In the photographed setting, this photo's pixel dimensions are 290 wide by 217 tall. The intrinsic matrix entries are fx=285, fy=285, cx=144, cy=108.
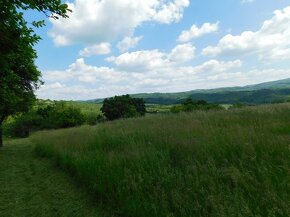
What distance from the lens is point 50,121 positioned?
6366cm

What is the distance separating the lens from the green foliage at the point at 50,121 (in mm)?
62656

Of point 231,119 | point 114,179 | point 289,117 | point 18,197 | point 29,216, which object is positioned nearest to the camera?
point 29,216

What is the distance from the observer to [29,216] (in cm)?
591

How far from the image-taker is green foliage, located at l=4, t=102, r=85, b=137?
62.7 meters

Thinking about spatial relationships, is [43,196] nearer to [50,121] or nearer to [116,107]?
[50,121]

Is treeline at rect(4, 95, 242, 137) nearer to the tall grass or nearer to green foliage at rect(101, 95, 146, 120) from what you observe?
green foliage at rect(101, 95, 146, 120)

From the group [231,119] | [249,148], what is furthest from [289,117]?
[249,148]

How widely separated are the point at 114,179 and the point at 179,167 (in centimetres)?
146

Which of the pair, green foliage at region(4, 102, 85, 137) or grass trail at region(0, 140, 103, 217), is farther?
green foliage at region(4, 102, 85, 137)

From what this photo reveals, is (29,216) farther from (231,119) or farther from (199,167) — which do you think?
(231,119)

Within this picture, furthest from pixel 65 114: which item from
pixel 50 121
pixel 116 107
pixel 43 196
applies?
pixel 43 196

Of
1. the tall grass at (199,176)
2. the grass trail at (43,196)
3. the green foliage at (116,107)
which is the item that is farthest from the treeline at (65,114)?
the tall grass at (199,176)

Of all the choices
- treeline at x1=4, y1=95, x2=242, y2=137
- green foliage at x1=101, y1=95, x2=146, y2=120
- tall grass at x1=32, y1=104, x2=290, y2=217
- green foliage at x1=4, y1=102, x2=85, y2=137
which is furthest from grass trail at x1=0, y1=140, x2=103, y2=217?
green foliage at x1=101, y1=95, x2=146, y2=120

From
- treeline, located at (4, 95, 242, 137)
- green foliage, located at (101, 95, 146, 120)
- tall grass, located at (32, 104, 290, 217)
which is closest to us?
tall grass, located at (32, 104, 290, 217)
